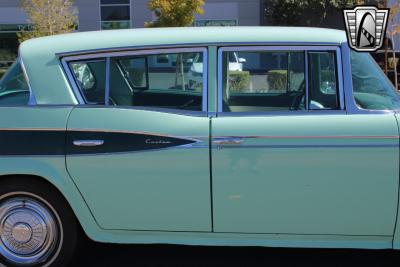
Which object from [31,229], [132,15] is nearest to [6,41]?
[132,15]

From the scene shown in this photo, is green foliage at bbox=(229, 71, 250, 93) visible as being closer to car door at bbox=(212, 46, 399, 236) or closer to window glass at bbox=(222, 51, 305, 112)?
window glass at bbox=(222, 51, 305, 112)

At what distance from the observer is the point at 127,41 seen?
142 inches

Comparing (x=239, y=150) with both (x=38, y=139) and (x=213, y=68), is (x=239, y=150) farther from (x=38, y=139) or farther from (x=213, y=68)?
(x=38, y=139)

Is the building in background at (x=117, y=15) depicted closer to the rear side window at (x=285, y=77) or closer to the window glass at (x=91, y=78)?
the rear side window at (x=285, y=77)

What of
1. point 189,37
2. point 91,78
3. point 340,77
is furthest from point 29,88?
point 340,77

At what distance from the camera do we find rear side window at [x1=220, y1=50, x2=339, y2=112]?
11.5 ft

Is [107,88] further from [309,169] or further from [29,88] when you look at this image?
[309,169]

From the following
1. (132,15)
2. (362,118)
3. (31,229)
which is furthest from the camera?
(132,15)

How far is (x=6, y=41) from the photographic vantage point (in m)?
32.1

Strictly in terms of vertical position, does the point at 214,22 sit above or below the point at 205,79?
above

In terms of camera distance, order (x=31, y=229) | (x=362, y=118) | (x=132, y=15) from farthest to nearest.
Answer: (x=132, y=15) → (x=31, y=229) → (x=362, y=118)

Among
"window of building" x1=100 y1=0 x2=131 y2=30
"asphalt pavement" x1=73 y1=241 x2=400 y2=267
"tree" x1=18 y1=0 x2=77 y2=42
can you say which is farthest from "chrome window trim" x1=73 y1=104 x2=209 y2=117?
"window of building" x1=100 y1=0 x2=131 y2=30

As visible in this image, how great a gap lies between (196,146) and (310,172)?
730 mm

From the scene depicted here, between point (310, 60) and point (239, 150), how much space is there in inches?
30.3
